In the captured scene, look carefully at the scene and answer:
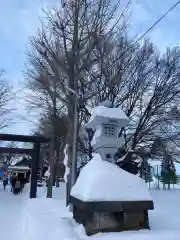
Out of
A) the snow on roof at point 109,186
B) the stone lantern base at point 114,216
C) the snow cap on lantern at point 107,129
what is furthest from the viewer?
the snow cap on lantern at point 107,129

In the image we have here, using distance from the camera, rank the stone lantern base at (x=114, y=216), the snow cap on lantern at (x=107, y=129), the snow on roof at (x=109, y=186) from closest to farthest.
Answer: the stone lantern base at (x=114, y=216), the snow on roof at (x=109, y=186), the snow cap on lantern at (x=107, y=129)

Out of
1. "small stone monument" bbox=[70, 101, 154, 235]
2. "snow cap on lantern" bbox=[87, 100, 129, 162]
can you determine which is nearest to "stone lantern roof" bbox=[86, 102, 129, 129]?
"snow cap on lantern" bbox=[87, 100, 129, 162]

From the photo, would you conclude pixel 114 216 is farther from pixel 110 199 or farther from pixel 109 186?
pixel 109 186

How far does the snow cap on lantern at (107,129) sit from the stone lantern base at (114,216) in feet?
5.34

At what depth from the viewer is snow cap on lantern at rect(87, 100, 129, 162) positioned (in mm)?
8062

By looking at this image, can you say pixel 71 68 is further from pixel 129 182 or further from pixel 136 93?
pixel 129 182

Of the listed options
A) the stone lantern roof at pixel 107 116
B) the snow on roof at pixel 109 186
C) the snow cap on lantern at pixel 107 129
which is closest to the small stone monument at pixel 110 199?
the snow on roof at pixel 109 186

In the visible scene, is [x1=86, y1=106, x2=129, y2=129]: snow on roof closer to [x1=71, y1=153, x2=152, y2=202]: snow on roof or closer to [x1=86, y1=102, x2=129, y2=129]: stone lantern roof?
[x1=86, y1=102, x2=129, y2=129]: stone lantern roof

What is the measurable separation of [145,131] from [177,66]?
466 centimetres

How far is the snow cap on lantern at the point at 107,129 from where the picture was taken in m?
8.06

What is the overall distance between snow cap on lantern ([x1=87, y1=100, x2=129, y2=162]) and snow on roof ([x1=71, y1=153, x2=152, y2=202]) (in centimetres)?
48

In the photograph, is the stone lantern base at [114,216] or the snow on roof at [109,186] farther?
the snow on roof at [109,186]

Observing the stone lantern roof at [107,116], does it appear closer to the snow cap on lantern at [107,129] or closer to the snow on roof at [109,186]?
the snow cap on lantern at [107,129]

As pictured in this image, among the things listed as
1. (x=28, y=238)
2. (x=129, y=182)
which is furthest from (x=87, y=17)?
(x=28, y=238)
